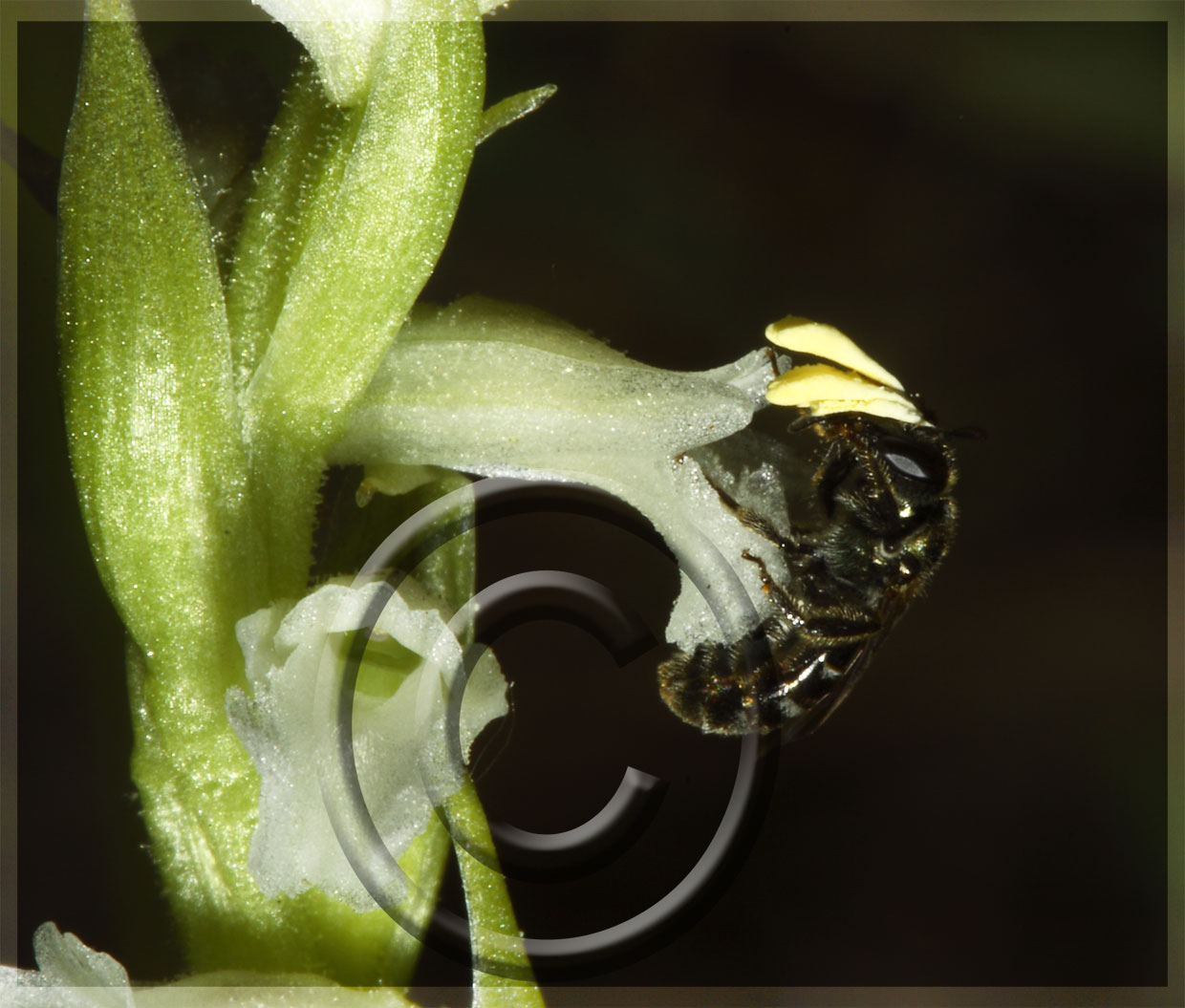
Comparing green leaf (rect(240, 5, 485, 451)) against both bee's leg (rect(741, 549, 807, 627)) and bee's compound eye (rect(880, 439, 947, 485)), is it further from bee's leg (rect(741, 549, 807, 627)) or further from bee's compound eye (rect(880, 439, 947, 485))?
bee's compound eye (rect(880, 439, 947, 485))

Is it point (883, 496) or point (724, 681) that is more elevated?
point (883, 496)

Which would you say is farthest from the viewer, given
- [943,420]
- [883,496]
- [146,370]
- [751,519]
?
[943,420]

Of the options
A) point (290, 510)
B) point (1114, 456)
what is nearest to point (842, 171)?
point (1114, 456)

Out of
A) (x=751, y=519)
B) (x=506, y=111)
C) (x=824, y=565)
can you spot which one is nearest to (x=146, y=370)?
(x=506, y=111)

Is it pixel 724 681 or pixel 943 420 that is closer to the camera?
pixel 724 681

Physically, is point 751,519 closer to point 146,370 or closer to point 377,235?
point 377,235

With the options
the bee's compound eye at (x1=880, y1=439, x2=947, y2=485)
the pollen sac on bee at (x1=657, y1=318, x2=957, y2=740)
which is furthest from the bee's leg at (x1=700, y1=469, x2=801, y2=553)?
the bee's compound eye at (x1=880, y1=439, x2=947, y2=485)

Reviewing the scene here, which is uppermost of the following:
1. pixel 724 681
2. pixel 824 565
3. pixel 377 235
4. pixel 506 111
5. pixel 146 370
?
pixel 506 111
